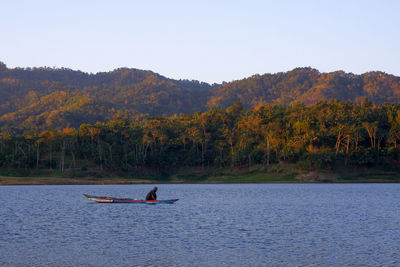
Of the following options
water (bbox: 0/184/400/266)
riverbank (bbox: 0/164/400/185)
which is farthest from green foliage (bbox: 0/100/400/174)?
water (bbox: 0/184/400/266)

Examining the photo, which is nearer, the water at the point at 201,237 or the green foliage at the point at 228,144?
the water at the point at 201,237

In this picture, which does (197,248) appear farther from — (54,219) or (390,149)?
(390,149)

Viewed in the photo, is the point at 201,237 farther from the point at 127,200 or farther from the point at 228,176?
the point at 228,176

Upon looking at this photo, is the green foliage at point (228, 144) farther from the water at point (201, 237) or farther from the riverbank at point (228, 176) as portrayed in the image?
the water at point (201, 237)

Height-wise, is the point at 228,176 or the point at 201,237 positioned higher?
the point at 228,176

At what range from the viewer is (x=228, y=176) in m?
140

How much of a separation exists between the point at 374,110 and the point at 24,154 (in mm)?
105636

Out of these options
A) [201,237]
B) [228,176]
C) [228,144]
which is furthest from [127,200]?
[228,144]

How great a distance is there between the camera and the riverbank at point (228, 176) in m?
128

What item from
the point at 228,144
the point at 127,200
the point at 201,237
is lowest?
the point at 201,237

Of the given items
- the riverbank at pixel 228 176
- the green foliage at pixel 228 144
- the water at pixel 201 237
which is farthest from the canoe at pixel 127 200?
the green foliage at pixel 228 144

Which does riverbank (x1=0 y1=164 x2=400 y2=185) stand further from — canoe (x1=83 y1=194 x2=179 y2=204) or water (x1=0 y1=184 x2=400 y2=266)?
water (x1=0 y1=184 x2=400 y2=266)

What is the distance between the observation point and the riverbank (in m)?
128

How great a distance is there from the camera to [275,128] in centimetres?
15638
